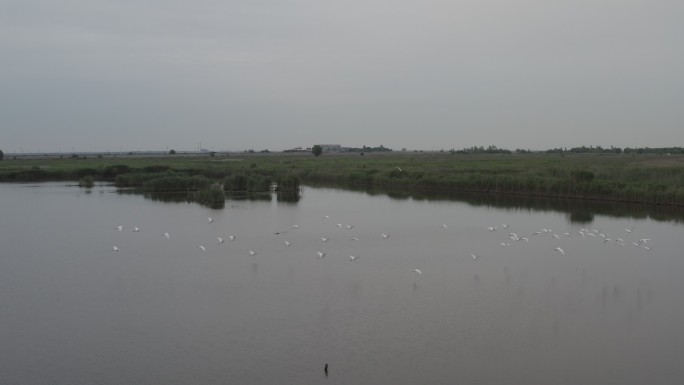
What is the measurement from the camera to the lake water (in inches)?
379

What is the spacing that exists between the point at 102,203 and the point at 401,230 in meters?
16.2

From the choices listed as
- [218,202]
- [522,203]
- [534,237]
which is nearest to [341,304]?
[534,237]

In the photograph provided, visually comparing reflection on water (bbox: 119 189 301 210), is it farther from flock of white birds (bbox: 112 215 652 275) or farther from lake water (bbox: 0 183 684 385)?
flock of white birds (bbox: 112 215 652 275)

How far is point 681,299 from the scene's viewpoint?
1338 cm

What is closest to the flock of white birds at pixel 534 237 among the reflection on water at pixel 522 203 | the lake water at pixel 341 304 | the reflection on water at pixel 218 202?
the lake water at pixel 341 304

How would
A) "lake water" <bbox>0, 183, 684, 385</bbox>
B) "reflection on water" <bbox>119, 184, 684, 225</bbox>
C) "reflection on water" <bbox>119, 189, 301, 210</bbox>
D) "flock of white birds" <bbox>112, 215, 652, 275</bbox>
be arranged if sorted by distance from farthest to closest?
1. "reflection on water" <bbox>119, 189, 301, 210</bbox>
2. "reflection on water" <bbox>119, 184, 684, 225</bbox>
3. "flock of white birds" <bbox>112, 215, 652, 275</bbox>
4. "lake water" <bbox>0, 183, 684, 385</bbox>

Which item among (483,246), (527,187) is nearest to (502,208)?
(527,187)

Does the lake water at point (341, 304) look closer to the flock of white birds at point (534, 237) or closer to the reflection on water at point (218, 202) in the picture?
the flock of white birds at point (534, 237)

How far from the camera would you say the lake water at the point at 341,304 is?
963cm

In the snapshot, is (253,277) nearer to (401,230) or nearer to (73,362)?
(73,362)

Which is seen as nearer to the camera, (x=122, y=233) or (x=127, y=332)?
(x=127, y=332)

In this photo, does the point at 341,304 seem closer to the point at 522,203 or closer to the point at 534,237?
the point at 534,237

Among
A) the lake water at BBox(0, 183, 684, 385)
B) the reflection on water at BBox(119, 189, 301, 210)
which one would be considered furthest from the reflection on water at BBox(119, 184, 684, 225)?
the lake water at BBox(0, 183, 684, 385)

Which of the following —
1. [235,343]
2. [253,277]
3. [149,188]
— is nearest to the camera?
[235,343]
